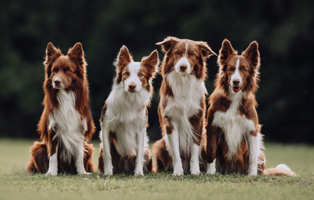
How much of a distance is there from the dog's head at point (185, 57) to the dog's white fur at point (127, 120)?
49cm

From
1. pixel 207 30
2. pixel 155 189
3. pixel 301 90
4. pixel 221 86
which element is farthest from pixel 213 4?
pixel 155 189

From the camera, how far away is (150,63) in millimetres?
5797

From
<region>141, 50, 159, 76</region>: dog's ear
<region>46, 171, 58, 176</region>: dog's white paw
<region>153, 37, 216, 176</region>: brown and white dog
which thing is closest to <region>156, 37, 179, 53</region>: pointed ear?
<region>153, 37, 216, 176</region>: brown and white dog

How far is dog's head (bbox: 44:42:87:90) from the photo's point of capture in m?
5.57

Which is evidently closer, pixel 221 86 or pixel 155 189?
pixel 155 189

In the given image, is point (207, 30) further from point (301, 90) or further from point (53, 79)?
point (53, 79)

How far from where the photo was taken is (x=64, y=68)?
5.66 meters

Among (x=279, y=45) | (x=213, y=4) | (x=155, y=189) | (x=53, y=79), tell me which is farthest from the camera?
(x=213, y=4)

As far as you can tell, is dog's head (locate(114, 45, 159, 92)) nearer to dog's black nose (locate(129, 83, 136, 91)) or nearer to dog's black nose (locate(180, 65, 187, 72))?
dog's black nose (locate(129, 83, 136, 91))

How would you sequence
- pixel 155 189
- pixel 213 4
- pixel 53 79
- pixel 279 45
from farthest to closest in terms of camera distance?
pixel 213 4 → pixel 279 45 → pixel 53 79 → pixel 155 189

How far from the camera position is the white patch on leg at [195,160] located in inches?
224

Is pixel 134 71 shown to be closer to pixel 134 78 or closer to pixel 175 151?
pixel 134 78

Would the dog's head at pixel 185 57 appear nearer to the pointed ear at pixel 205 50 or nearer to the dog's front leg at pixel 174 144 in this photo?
the pointed ear at pixel 205 50

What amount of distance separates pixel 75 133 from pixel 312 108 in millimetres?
10548
